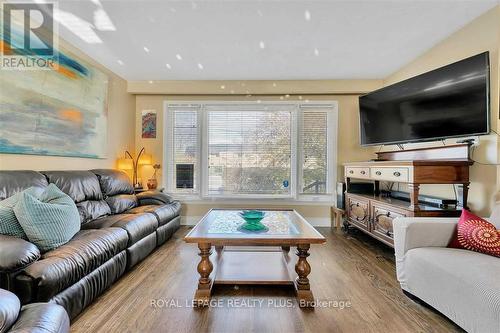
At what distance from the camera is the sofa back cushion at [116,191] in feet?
9.78

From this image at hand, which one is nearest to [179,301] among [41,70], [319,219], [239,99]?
[41,70]

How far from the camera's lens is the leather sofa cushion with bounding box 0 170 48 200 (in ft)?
6.06

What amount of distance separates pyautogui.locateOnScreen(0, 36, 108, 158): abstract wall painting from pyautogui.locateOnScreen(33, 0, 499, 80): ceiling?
40 centimetres

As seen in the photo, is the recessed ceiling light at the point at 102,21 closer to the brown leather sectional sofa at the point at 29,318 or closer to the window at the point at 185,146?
the window at the point at 185,146

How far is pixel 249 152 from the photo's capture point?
427 cm

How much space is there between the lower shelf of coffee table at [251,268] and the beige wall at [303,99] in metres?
1.59

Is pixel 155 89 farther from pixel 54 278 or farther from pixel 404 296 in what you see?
pixel 404 296

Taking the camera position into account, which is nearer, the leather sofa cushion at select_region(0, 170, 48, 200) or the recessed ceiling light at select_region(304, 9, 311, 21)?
the leather sofa cushion at select_region(0, 170, 48, 200)

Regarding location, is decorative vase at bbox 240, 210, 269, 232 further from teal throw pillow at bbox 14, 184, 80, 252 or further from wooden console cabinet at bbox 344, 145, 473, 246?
wooden console cabinet at bbox 344, 145, 473, 246

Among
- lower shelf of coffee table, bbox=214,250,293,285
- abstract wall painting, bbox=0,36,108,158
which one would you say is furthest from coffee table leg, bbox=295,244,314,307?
abstract wall painting, bbox=0,36,108,158

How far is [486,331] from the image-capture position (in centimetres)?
129

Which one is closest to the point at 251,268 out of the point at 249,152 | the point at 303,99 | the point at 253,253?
the point at 253,253

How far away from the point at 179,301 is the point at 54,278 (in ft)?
2.78

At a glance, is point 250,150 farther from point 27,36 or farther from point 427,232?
point 27,36
